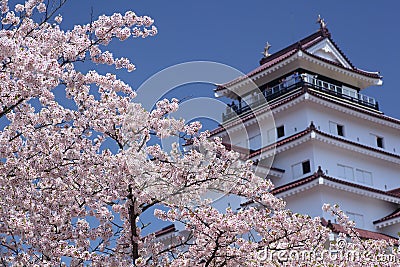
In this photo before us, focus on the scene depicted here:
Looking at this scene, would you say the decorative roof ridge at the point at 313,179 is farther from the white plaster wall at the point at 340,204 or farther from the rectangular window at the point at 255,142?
the rectangular window at the point at 255,142

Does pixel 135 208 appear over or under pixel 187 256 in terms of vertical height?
over

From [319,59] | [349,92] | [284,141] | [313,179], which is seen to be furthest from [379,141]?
[313,179]

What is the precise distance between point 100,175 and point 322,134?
22652 mm

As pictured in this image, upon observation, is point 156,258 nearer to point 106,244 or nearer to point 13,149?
point 106,244

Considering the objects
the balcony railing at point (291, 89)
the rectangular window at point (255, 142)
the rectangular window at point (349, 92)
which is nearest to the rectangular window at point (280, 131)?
the rectangular window at point (255, 142)

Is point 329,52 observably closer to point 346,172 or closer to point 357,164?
point 357,164

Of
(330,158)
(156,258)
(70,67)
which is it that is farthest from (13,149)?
(330,158)

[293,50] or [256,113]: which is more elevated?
[293,50]

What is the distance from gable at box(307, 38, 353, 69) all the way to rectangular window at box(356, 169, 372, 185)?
7.56 meters

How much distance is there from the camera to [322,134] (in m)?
32.3

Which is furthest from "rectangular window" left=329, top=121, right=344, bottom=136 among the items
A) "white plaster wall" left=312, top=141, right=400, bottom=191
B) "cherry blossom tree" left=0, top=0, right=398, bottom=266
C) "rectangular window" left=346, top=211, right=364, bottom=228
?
"cherry blossom tree" left=0, top=0, right=398, bottom=266

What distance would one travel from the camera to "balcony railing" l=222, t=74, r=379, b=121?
3522 centimetres

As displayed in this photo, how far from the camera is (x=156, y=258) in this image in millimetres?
11492

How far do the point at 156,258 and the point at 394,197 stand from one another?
25.1m
